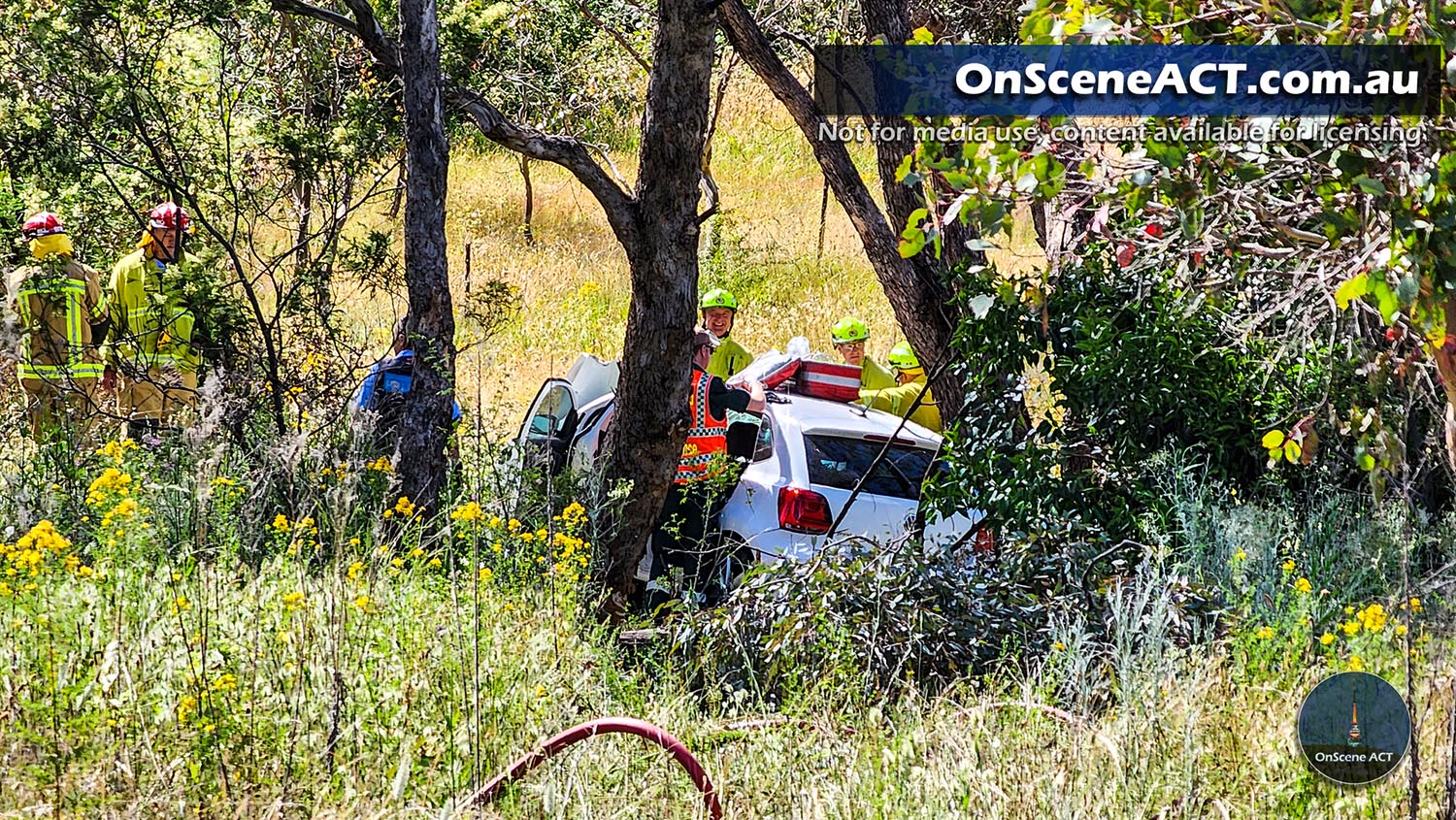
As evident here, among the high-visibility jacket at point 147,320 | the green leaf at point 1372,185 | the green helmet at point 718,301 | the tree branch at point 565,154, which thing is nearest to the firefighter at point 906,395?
the green helmet at point 718,301

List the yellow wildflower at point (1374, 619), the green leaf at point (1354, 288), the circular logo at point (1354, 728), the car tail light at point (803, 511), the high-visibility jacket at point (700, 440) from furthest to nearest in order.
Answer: the high-visibility jacket at point (700, 440), the car tail light at point (803, 511), the yellow wildflower at point (1374, 619), the circular logo at point (1354, 728), the green leaf at point (1354, 288)

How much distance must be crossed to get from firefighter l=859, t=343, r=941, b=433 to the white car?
25.8 inches

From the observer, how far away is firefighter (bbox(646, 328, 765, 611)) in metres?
7.88

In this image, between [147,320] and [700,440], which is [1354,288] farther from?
[147,320]

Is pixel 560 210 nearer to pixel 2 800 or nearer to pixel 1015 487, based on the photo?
pixel 1015 487

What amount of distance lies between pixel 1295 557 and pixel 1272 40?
11.0 feet

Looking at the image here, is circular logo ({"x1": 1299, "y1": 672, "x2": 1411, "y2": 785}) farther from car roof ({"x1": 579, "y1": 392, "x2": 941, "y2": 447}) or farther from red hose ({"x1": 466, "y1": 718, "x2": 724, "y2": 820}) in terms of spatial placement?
car roof ({"x1": 579, "y1": 392, "x2": 941, "y2": 447})

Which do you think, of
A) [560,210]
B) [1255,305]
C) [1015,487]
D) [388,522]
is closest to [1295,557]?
[1015,487]

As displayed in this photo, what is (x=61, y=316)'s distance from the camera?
867cm

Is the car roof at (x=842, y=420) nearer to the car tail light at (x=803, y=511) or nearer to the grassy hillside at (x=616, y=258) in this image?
the car tail light at (x=803, y=511)

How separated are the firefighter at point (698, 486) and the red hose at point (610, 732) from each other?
4192 millimetres

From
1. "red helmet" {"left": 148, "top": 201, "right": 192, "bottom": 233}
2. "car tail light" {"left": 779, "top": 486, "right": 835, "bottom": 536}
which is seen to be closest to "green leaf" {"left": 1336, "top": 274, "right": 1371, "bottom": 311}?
"car tail light" {"left": 779, "top": 486, "right": 835, "bottom": 536}

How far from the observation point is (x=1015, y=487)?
7141 mm

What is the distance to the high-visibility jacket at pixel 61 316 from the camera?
827 cm
